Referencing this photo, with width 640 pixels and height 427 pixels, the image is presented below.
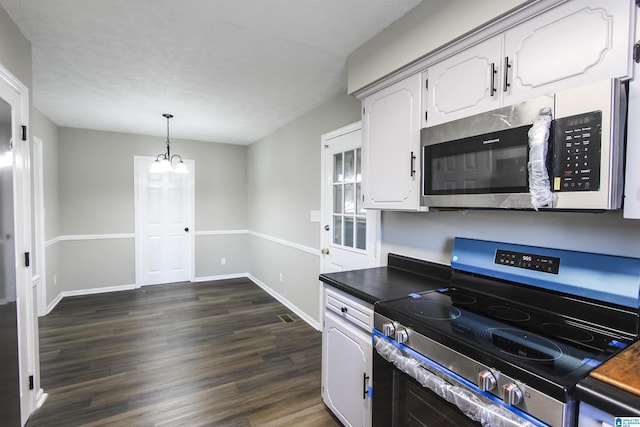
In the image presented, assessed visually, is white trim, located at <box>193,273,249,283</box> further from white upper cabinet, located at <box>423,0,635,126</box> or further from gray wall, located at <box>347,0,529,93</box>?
white upper cabinet, located at <box>423,0,635,126</box>

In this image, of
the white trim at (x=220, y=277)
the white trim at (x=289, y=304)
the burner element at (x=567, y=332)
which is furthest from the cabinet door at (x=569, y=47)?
the white trim at (x=220, y=277)

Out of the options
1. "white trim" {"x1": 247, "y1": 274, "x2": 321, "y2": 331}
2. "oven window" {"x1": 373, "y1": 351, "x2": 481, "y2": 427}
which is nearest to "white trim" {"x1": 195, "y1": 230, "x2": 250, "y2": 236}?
"white trim" {"x1": 247, "y1": 274, "x2": 321, "y2": 331}

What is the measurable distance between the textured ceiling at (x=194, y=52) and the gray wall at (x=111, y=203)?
108cm

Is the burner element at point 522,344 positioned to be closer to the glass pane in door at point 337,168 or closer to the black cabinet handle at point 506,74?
the black cabinet handle at point 506,74

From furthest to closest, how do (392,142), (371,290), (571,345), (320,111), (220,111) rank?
(220,111) → (320,111) → (392,142) → (371,290) → (571,345)

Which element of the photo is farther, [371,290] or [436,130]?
[371,290]

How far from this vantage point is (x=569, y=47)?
1131mm

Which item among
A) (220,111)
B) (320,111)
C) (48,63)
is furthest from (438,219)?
(48,63)

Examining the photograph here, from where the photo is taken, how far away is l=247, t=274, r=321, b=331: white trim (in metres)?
3.57

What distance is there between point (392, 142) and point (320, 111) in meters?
1.73

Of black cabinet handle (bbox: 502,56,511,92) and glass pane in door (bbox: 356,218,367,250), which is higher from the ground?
black cabinet handle (bbox: 502,56,511,92)

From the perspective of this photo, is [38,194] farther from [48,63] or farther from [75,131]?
[48,63]

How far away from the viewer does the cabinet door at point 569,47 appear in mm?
1021

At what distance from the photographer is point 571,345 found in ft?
3.59
